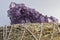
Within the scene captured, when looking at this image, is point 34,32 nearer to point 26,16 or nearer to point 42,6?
point 26,16

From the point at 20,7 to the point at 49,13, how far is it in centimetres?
51

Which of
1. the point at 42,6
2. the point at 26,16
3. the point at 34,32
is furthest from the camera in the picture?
the point at 42,6

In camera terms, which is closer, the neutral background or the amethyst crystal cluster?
the amethyst crystal cluster

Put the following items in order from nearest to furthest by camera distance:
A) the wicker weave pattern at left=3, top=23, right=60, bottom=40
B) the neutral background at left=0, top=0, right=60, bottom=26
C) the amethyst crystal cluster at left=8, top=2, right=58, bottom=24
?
the wicker weave pattern at left=3, top=23, right=60, bottom=40
the amethyst crystal cluster at left=8, top=2, right=58, bottom=24
the neutral background at left=0, top=0, right=60, bottom=26

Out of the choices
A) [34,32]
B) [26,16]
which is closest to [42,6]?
[26,16]

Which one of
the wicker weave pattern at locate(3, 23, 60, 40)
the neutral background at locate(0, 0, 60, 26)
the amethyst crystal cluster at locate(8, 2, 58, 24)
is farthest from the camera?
the neutral background at locate(0, 0, 60, 26)

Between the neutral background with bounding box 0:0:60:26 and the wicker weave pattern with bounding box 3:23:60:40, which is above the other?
the neutral background with bounding box 0:0:60:26

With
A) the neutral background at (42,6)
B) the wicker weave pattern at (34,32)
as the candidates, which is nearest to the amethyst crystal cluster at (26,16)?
the wicker weave pattern at (34,32)

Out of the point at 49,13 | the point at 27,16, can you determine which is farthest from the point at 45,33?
the point at 49,13

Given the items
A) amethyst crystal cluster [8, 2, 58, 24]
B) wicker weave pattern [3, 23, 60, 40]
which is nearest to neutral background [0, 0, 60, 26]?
amethyst crystal cluster [8, 2, 58, 24]

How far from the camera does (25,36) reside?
2.98ft

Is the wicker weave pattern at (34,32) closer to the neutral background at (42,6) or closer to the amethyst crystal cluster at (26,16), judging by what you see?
the amethyst crystal cluster at (26,16)

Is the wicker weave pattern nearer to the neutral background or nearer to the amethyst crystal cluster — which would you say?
the amethyst crystal cluster

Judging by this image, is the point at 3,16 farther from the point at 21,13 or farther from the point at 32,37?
the point at 32,37
